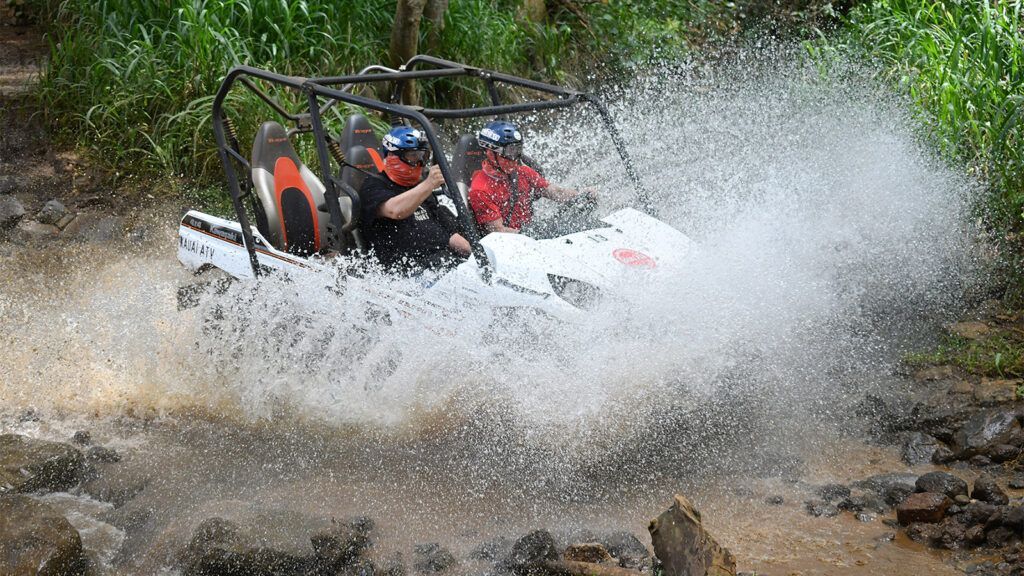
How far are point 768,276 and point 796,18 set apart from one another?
5.77 metres

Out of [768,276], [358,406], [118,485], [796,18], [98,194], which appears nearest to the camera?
[118,485]

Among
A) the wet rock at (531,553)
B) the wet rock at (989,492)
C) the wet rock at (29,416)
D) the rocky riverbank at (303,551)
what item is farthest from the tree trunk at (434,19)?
the wet rock at (989,492)

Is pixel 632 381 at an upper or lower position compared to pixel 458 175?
lower

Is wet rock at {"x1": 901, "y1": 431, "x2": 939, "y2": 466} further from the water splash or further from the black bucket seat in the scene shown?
the black bucket seat

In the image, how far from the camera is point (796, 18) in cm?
1076

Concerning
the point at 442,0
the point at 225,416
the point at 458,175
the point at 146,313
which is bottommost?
the point at 225,416

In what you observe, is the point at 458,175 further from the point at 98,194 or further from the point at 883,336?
the point at 98,194

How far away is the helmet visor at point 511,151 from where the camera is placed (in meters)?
5.89

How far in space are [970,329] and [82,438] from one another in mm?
4947

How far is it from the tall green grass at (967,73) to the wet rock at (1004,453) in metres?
2.04

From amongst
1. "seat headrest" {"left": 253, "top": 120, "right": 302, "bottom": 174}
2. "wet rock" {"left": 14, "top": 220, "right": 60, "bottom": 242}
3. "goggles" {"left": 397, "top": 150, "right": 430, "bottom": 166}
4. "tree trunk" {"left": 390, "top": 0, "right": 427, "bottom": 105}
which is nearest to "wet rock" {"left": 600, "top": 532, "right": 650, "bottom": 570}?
"goggles" {"left": 397, "top": 150, "right": 430, "bottom": 166}

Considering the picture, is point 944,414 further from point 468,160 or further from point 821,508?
point 468,160

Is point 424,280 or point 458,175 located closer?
point 424,280

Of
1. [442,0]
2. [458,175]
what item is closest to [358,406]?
[458,175]
